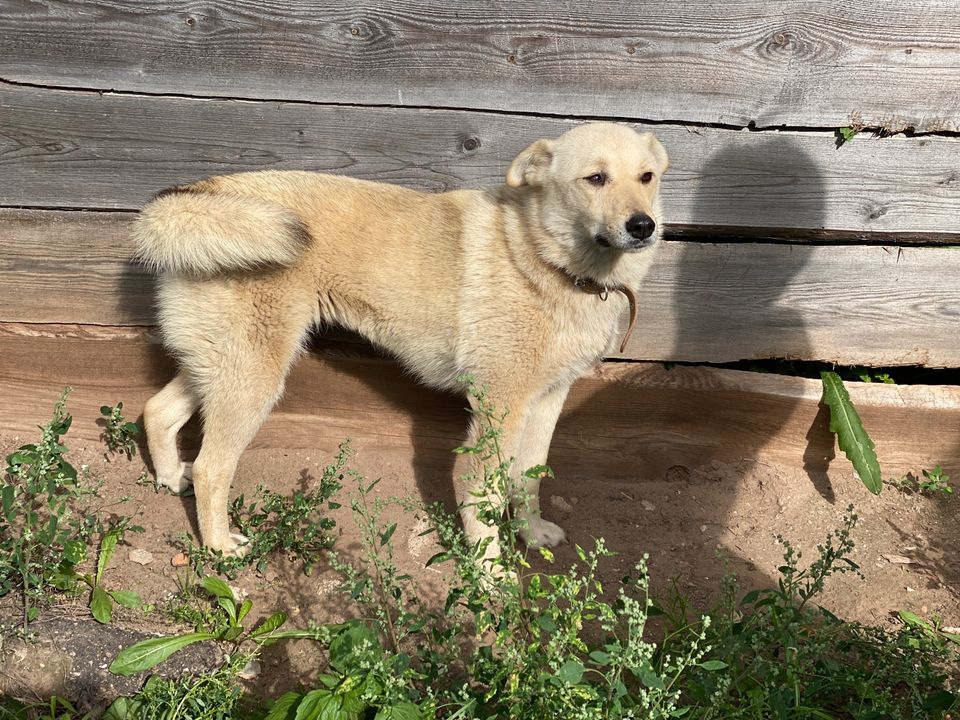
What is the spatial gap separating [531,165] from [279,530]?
1.66m

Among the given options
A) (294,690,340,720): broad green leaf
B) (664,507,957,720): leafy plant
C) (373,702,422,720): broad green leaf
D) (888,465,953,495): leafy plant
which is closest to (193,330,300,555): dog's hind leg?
(294,690,340,720): broad green leaf

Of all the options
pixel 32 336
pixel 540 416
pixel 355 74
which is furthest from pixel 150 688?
pixel 355 74

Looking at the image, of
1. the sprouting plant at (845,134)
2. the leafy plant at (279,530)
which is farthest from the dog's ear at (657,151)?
the leafy plant at (279,530)

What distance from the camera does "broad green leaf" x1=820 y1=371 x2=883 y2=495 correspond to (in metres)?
3.75

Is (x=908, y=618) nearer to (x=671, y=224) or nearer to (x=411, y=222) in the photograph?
(x=671, y=224)

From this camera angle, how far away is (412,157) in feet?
11.5

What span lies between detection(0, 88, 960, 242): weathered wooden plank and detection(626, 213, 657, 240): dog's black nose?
83cm

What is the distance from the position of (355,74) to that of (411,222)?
2.26 ft

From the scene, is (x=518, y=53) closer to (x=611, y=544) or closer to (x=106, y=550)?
(x=611, y=544)

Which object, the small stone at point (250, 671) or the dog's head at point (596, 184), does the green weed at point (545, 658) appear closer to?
the small stone at point (250, 671)

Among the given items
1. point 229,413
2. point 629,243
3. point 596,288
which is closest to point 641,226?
point 629,243

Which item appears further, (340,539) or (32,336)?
(32,336)

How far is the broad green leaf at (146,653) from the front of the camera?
248 cm

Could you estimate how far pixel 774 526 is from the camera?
3.66 metres
